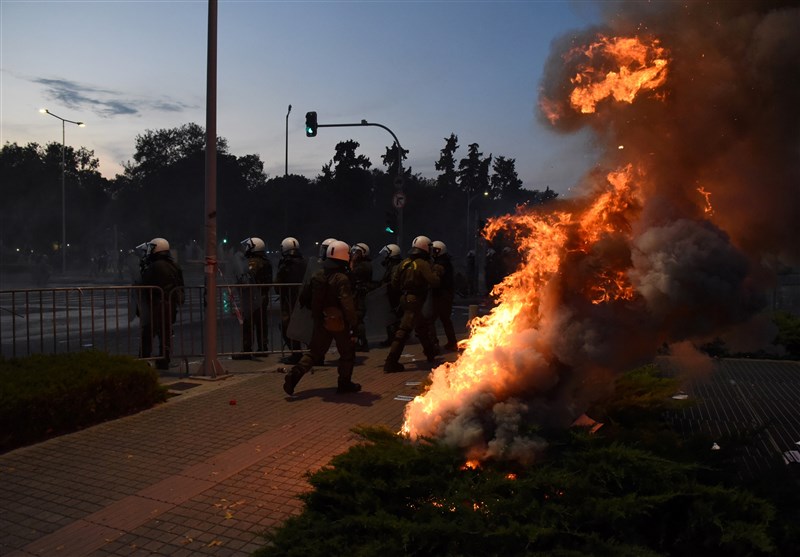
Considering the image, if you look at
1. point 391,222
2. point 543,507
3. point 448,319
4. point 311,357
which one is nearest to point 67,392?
point 311,357

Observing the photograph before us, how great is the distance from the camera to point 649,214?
4168mm

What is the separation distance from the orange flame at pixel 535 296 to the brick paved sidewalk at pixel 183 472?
1.35 meters

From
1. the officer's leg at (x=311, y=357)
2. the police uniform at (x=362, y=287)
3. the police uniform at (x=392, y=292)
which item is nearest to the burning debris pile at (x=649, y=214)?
the officer's leg at (x=311, y=357)

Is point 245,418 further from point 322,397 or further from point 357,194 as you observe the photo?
point 357,194

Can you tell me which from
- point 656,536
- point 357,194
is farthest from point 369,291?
point 357,194

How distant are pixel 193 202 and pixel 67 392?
4601 centimetres

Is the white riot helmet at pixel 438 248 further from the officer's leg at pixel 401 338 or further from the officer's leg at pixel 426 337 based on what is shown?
the officer's leg at pixel 401 338

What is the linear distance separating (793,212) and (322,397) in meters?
5.56

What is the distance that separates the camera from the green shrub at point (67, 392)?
588 centimetres

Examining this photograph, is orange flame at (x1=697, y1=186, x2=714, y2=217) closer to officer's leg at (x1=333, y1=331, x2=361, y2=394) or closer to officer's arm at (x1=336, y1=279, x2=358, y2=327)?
officer's arm at (x1=336, y1=279, x2=358, y2=327)

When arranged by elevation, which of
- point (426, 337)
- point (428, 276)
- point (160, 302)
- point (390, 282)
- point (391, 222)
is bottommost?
point (426, 337)

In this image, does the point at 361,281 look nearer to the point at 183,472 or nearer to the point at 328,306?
the point at 328,306

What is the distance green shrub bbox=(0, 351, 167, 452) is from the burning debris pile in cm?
379

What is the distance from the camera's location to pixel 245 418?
275 inches
